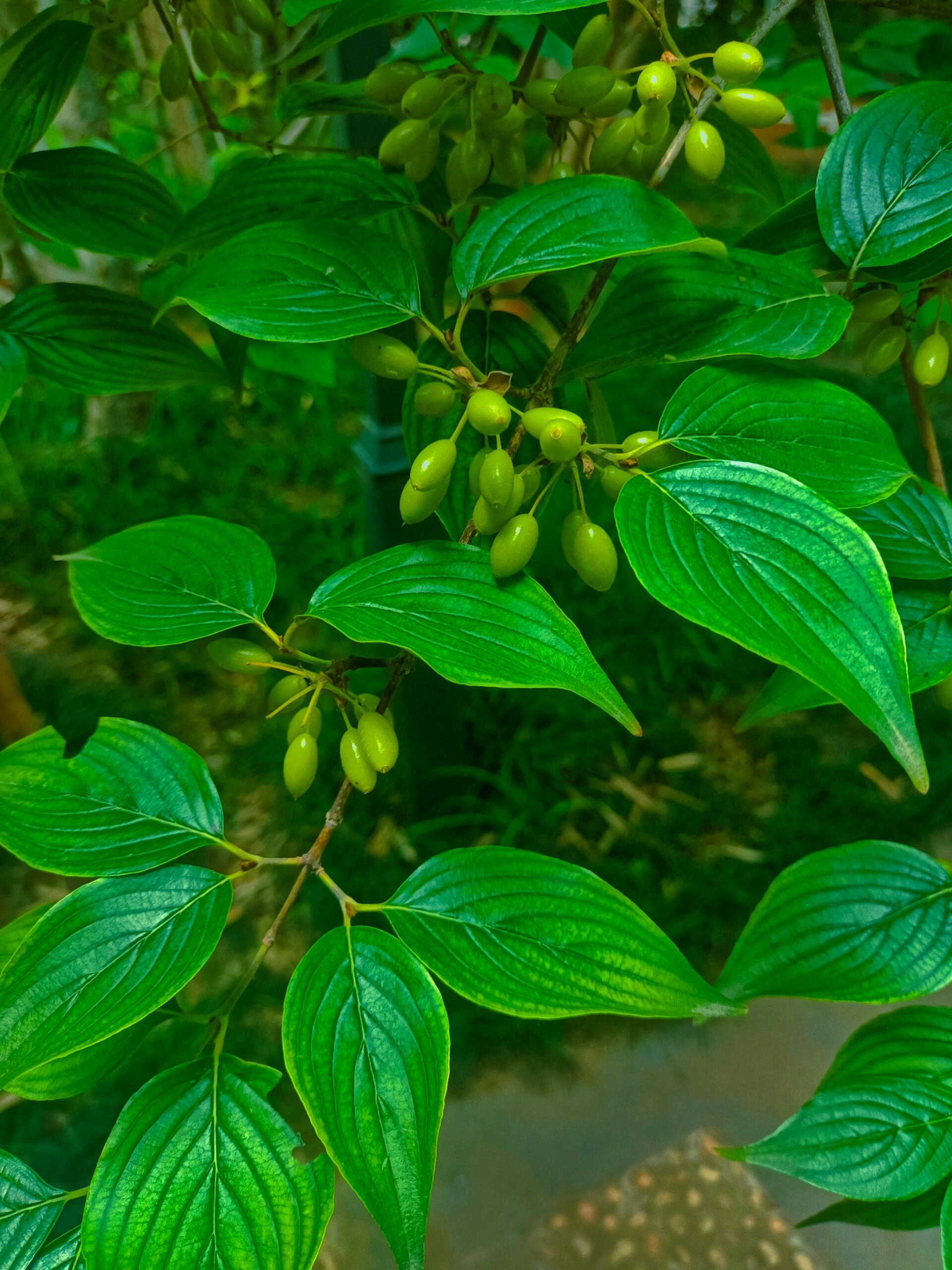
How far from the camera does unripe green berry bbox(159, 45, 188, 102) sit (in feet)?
1.90

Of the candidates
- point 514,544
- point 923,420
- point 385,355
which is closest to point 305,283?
point 385,355

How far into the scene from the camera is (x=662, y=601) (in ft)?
1.18

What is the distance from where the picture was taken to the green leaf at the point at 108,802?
16.7 inches

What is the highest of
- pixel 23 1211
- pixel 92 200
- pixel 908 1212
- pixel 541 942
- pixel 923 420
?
pixel 92 200

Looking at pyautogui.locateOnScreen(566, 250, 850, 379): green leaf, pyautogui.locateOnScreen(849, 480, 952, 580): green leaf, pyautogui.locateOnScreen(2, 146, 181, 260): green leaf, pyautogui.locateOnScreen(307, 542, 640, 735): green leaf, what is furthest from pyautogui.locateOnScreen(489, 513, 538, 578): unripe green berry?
pyautogui.locateOnScreen(2, 146, 181, 260): green leaf

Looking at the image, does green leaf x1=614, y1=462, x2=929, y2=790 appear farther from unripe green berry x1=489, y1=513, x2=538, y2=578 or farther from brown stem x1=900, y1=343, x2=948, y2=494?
brown stem x1=900, y1=343, x2=948, y2=494

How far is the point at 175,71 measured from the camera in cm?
59

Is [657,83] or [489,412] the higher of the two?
[657,83]

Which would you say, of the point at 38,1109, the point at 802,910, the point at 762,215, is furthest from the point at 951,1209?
the point at 762,215

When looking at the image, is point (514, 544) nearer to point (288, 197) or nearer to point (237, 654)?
point (237, 654)

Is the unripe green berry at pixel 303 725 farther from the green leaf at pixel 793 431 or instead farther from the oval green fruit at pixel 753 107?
the oval green fruit at pixel 753 107

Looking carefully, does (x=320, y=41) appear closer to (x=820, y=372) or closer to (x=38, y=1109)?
(x=38, y=1109)

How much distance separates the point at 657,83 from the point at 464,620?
252 millimetres

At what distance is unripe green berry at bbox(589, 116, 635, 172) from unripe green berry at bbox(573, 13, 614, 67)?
0.04 m
